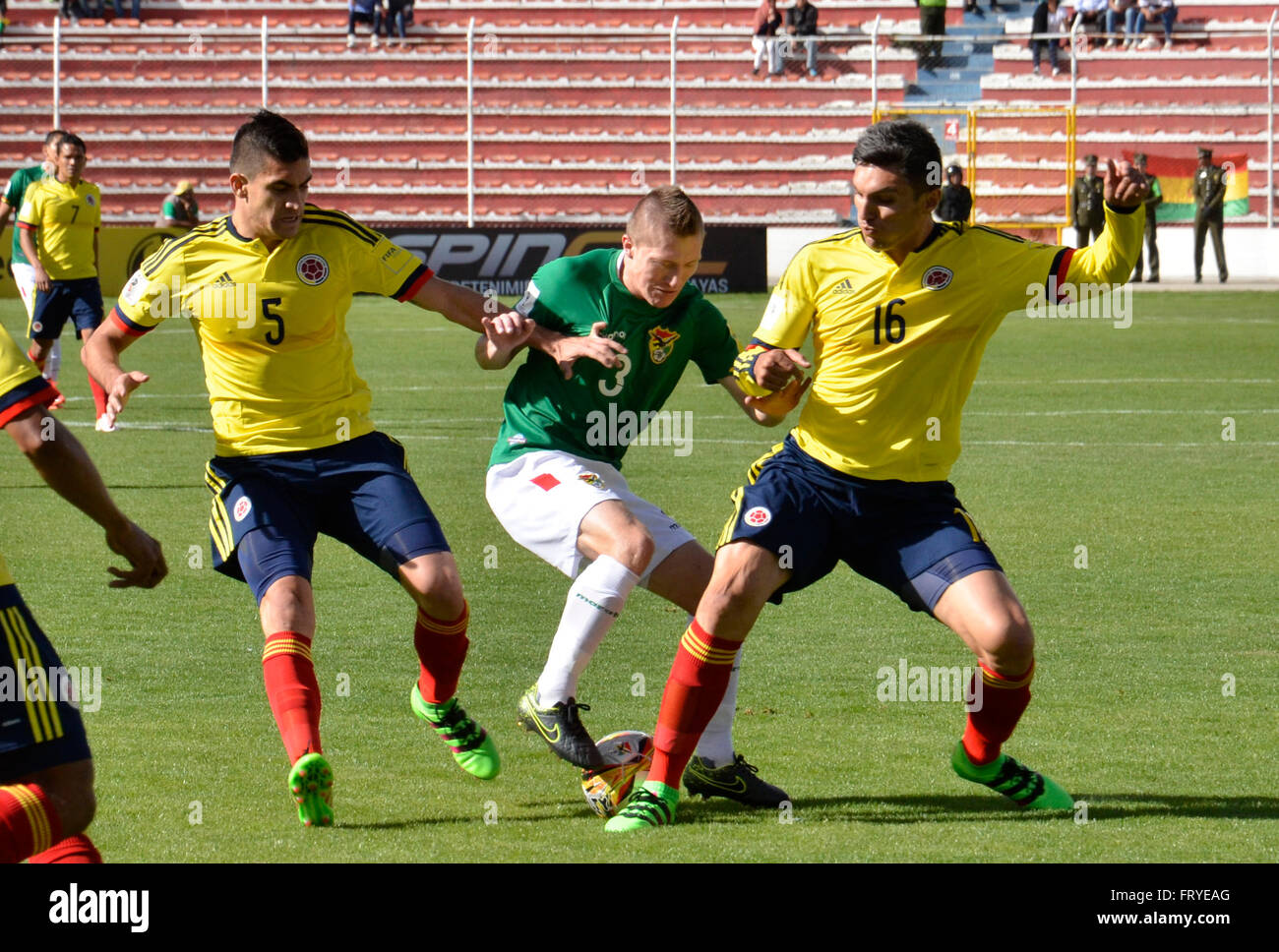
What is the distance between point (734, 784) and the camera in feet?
18.0

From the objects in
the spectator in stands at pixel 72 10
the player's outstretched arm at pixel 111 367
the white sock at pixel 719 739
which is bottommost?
the white sock at pixel 719 739

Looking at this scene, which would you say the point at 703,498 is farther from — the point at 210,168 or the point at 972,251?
the point at 210,168

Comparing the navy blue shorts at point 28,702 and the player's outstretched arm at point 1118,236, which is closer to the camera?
the navy blue shorts at point 28,702

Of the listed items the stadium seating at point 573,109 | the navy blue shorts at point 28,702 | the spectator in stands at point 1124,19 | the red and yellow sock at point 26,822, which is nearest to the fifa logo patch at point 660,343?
the navy blue shorts at point 28,702

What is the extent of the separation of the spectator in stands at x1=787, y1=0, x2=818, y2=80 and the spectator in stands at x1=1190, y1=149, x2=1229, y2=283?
7.50 meters

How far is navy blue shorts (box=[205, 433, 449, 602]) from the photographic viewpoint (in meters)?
5.43

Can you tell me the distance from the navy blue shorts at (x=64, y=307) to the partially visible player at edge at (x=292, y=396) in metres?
10.9

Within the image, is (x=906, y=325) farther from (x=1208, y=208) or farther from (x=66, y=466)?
(x=1208, y=208)

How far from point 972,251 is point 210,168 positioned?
30838 mm

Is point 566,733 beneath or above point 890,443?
beneath

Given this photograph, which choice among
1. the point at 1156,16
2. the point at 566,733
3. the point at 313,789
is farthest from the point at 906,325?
the point at 1156,16

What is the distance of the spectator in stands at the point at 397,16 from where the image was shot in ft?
113

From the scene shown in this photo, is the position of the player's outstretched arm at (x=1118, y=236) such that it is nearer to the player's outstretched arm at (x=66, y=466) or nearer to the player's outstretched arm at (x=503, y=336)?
the player's outstretched arm at (x=503, y=336)

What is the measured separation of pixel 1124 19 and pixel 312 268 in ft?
105
